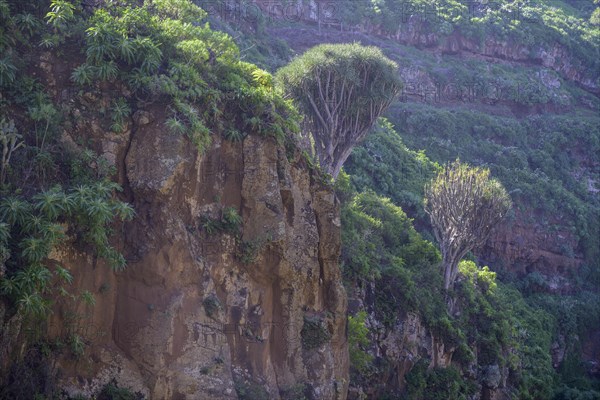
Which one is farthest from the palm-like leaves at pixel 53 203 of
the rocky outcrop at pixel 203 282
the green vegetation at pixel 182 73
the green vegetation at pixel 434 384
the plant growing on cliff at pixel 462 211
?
the plant growing on cliff at pixel 462 211

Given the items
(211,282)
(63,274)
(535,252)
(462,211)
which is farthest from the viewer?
(535,252)

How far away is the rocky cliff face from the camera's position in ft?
52.4

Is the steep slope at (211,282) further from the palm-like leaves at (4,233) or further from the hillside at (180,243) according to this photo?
the palm-like leaves at (4,233)

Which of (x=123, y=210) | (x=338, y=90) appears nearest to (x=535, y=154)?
(x=338, y=90)

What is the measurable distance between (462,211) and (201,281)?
18250 mm

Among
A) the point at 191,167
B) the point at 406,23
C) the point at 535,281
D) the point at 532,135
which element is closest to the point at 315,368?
the point at 191,167

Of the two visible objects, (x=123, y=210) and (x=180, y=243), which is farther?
(x=180, y=243)

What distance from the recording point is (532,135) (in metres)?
58.1

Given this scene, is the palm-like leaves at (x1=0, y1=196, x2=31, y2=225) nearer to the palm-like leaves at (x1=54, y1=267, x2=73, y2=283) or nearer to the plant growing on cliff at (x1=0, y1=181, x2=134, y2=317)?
the plant growing on cliff at (x1=0, y1=181, x2=134, y2=317)

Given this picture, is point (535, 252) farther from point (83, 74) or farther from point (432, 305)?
point (83, 74)

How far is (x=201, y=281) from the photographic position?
17062 millimetres

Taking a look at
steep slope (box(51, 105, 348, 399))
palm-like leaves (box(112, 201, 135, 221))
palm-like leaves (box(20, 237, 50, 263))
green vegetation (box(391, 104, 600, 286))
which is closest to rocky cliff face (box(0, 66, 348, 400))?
steep slope (box(51, 105, 348, 399))

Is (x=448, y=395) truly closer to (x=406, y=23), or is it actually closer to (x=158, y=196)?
(x=158, y=196)

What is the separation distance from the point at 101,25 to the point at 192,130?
122 inches
